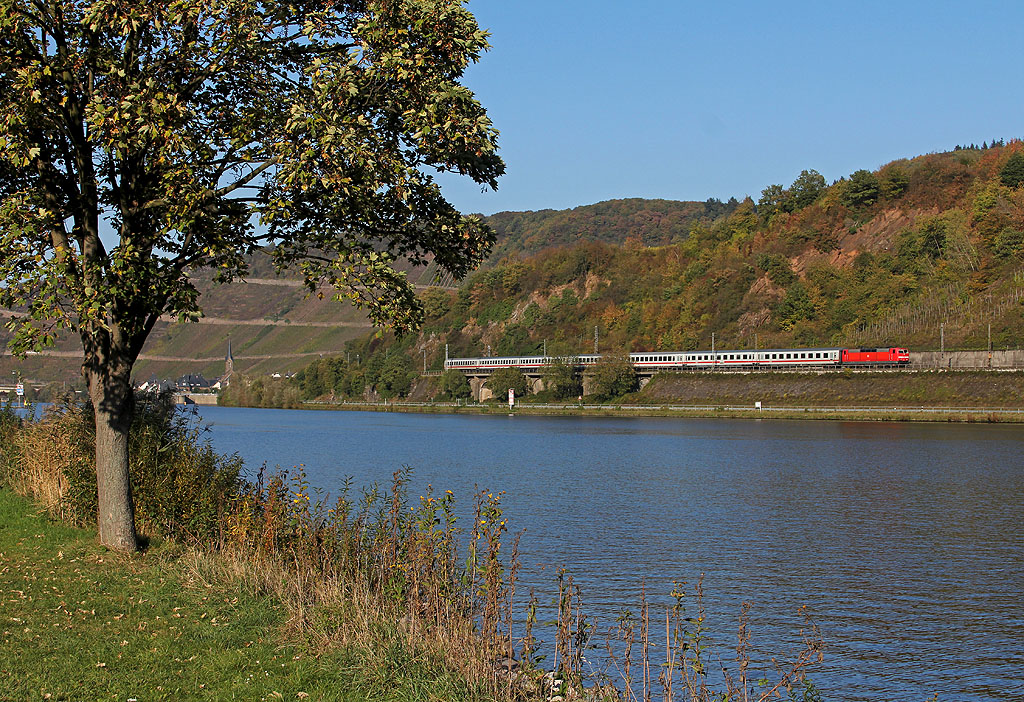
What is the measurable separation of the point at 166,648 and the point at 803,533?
2021 cm

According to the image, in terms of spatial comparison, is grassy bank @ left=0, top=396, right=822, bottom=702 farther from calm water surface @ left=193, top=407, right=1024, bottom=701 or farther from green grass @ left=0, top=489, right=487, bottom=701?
calm water surface @ left=193, top=407, right=1024, bottom=701

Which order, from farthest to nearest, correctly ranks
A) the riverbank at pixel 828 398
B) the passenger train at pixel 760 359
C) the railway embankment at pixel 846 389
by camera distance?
1. the passenger train at pixel 760 359
2. the railway embankment at pixel 846 389
3. the riverbank at pixel 828 398

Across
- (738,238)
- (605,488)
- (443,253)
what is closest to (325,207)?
(443,253)

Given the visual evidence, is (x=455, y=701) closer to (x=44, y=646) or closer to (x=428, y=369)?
(x=44, y=646)

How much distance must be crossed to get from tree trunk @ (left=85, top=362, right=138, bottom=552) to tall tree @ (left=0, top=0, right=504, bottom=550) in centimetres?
3

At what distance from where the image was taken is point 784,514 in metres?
29.4

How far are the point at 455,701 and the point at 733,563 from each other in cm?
1417

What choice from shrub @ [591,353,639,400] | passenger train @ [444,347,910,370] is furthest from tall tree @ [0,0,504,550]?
shrub @ [591,353,639,400]

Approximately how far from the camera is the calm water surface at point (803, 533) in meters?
14.9

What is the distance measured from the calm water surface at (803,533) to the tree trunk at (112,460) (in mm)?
7436

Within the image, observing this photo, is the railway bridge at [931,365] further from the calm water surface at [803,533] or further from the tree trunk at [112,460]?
Answer: the tree trunk at [112,460]

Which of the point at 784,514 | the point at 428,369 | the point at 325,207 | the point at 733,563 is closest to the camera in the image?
the point at 325,207

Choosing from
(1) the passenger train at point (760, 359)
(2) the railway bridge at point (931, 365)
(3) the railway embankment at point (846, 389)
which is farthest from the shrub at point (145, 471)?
(1) the passenger train at point (760, 359)

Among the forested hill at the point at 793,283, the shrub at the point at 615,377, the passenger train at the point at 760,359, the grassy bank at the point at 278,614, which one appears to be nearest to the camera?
the grassy bank at the point at 278,614
